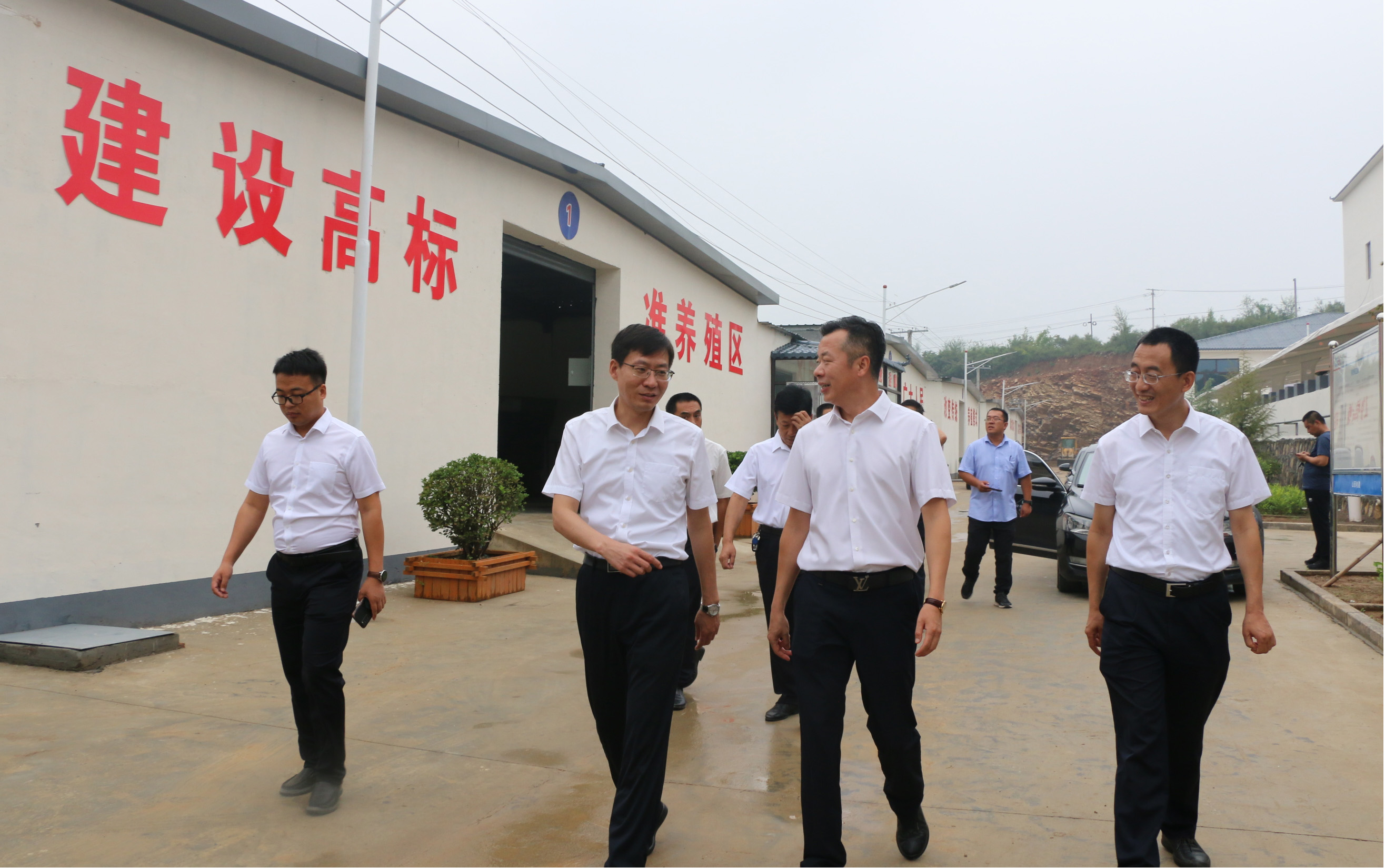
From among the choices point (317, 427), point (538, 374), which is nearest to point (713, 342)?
point (538, 374)

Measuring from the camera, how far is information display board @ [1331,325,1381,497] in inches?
325

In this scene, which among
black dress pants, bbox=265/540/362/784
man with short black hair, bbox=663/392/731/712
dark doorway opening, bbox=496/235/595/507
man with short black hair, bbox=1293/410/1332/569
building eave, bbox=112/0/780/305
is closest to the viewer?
black dress pants, bbox=265/540/362/784

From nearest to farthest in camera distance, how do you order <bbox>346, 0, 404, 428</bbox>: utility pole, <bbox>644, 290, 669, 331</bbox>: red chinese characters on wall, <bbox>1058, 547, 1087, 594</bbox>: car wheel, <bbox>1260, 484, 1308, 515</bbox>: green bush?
<bbox>346, 0, 404, 428</bbox>: utility pole < <bbox>1058, 547, 1087, 594</bbox>: car wheel < <bbox>644, 290, 669, 331</bbox>: red chinese characters on wall < <bbox>1260, 484, 1308, 515</bbox>: green bush

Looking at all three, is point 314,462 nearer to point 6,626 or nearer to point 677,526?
point 677,526

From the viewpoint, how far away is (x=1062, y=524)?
927cm

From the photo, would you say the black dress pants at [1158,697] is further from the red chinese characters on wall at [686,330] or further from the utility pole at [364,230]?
the red chinese characters on wall at [686,330]

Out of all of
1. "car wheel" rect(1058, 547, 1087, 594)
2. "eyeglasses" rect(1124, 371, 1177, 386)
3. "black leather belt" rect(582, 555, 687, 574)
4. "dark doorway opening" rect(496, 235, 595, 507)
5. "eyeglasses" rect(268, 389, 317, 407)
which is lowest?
"car wheel" rect(1058, 547, 1087, 594)

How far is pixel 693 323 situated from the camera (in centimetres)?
1720

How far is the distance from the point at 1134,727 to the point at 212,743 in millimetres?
4033

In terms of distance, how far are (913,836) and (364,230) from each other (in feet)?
22.8

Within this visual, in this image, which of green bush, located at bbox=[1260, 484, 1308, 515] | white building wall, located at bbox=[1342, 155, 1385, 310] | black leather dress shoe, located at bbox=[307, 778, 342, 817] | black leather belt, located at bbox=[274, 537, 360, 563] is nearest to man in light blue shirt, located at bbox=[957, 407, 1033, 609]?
black leather belt, located at bbox=[274, 537, 360, 563]

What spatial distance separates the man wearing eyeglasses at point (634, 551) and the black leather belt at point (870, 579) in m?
0.53

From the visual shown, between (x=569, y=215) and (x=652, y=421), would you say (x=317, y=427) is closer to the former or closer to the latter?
(x=652, y=421)

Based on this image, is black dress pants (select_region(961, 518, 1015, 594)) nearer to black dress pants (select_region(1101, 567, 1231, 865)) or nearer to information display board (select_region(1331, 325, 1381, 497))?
information display board (select_region(1331, 325, 1381, 497))
